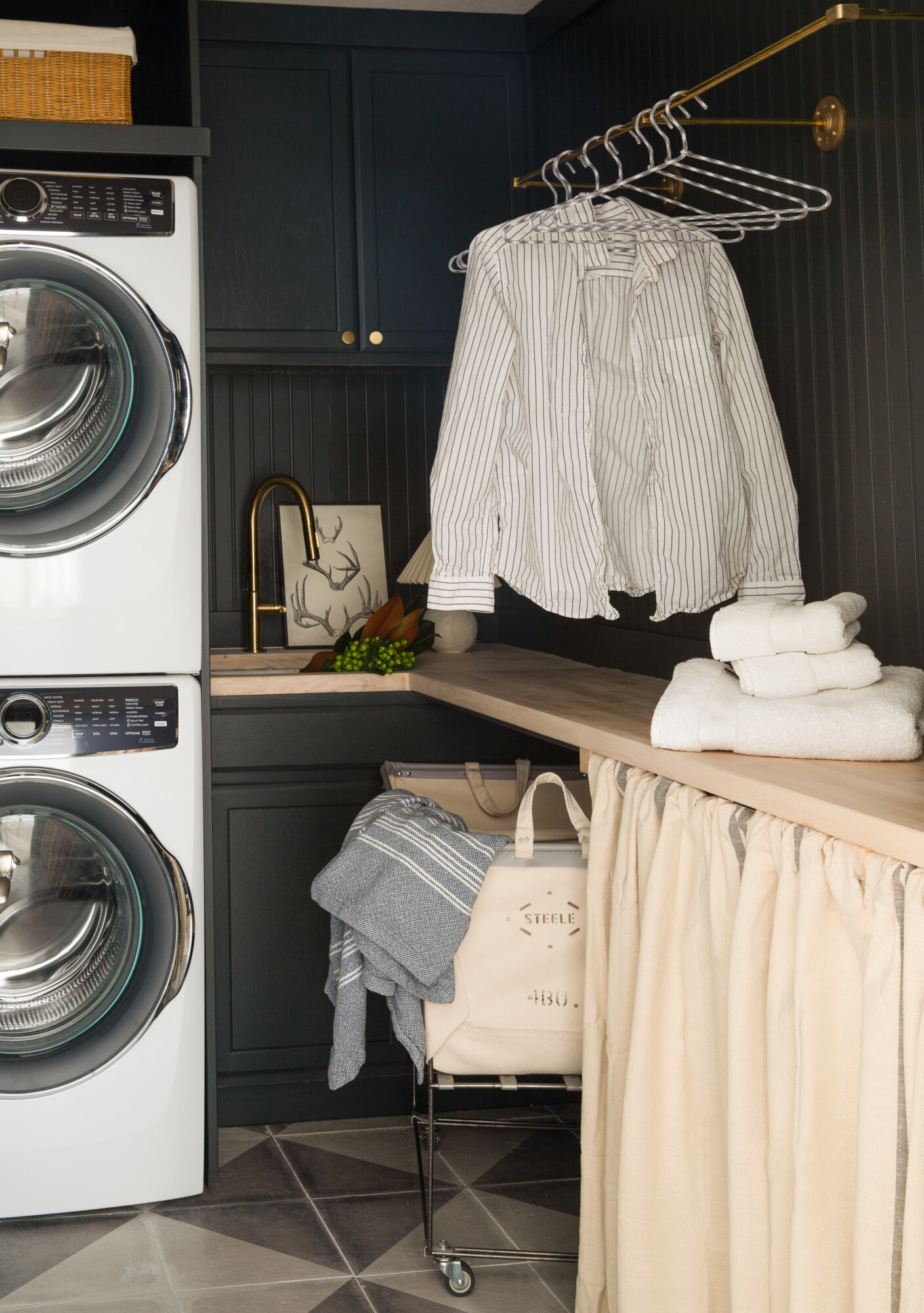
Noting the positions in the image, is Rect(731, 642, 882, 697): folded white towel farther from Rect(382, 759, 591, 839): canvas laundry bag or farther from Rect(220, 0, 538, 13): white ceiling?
Rect(220, 0, 538, 13): white ceiling

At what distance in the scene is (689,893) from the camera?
4.75 ft

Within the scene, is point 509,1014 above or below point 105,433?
below

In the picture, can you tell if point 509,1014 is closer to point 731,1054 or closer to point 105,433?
point 731,1054

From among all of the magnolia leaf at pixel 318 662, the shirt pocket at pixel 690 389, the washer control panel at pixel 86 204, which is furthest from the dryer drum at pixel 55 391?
the shirt pocket at pixel 690 389

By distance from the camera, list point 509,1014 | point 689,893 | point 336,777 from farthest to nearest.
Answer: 1. point 336,777
2. point 509,1014
3. point 689,893

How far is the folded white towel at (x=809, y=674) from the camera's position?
1496 mm

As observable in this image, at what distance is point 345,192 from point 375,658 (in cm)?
117

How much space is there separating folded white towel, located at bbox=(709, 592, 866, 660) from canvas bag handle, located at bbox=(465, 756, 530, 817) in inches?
29.6

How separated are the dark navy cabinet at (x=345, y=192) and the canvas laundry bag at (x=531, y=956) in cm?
155

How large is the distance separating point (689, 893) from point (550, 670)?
1194 mm

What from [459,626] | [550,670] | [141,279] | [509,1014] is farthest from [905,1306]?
[459,626]

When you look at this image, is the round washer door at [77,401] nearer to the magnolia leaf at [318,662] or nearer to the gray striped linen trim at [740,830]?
the magnolia leaf at [318,662]

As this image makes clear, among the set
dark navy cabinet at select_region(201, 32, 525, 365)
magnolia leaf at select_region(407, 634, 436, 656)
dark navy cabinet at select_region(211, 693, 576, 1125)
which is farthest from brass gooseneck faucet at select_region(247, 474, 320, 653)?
dark navy cabinet at select_region(211, 693, 576, 1125)

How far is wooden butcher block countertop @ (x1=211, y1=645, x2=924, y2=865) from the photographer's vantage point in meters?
1.15
